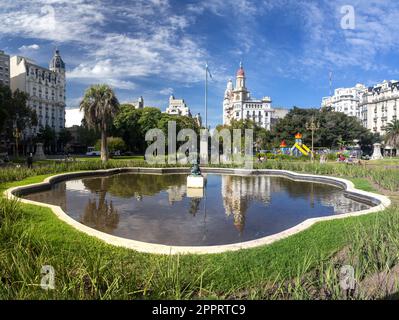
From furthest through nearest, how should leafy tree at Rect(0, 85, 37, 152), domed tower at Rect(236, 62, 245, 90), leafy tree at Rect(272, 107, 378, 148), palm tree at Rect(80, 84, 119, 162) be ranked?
1. domed tower at Rect(236, 62, 245, 90)
2. leafy tree at Rect(272, 107, 378, 148)
3. leafy tree at Rect(0, 85, 37, 152)
4. palm tree at Rect(80, 84, 119, 162)

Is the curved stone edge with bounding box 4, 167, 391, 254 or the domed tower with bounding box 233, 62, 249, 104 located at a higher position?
the domed tower with bounding box 233, 62, 249, 104

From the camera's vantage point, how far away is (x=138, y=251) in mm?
6691

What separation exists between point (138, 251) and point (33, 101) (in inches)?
3652

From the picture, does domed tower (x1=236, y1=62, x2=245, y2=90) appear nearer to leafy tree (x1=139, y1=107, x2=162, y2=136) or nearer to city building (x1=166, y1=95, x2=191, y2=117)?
city building (x1=166, y1=95, x2=191, y2=117)

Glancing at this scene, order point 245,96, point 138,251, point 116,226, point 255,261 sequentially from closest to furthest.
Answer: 1. point 255,261
2. point 138,251
3. point 116,226
4. point 245,96

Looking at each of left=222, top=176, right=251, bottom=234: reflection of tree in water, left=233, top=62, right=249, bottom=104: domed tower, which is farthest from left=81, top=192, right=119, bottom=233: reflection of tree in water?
left=233, top=62, right=249, bottom=104: domed tower

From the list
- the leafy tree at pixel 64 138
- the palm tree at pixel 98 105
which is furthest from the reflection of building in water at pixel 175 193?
the leafy tree at pixel 64 138

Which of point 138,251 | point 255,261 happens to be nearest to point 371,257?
point 255,261

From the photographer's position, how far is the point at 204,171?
3052cm

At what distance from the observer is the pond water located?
29.4ft

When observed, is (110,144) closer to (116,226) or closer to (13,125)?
(13,125)

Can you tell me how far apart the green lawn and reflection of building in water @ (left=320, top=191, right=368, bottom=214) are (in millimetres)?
5068

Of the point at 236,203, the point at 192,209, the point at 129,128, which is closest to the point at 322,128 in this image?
the point at 129,128

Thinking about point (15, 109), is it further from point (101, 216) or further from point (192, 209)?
point (192, 209)
